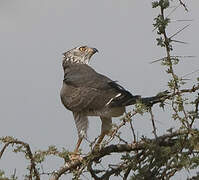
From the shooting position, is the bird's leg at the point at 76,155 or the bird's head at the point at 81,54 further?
the bird's head at the point at 81,54

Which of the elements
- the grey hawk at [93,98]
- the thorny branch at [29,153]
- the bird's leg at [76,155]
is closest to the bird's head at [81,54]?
the grey hawk at [93,98]

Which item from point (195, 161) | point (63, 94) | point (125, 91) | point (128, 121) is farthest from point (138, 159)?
point (63, 94)

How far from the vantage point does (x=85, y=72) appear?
9.24 m

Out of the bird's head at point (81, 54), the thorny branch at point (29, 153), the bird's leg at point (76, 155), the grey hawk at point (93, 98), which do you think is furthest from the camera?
the bird's head at point (81, 54)

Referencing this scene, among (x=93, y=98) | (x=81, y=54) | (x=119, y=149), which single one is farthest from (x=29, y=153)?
(x=81, y=54)

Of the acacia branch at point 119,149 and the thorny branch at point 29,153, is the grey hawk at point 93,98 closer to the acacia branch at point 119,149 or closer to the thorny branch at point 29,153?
the acacia branch at point 119,149

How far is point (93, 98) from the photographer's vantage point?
320 inches

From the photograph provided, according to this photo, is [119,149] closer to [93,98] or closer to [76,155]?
[76,155]

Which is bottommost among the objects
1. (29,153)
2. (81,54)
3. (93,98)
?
(29,153)

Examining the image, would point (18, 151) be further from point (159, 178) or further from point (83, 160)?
point (159, 178)

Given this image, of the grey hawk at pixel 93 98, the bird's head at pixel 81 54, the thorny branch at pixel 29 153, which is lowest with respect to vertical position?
the thorny branch at pixel 29 153

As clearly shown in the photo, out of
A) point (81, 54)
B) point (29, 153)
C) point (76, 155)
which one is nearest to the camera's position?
point (29, 153)

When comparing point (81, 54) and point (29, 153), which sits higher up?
point (81, 54)

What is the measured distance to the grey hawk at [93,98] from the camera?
787 centimetres
